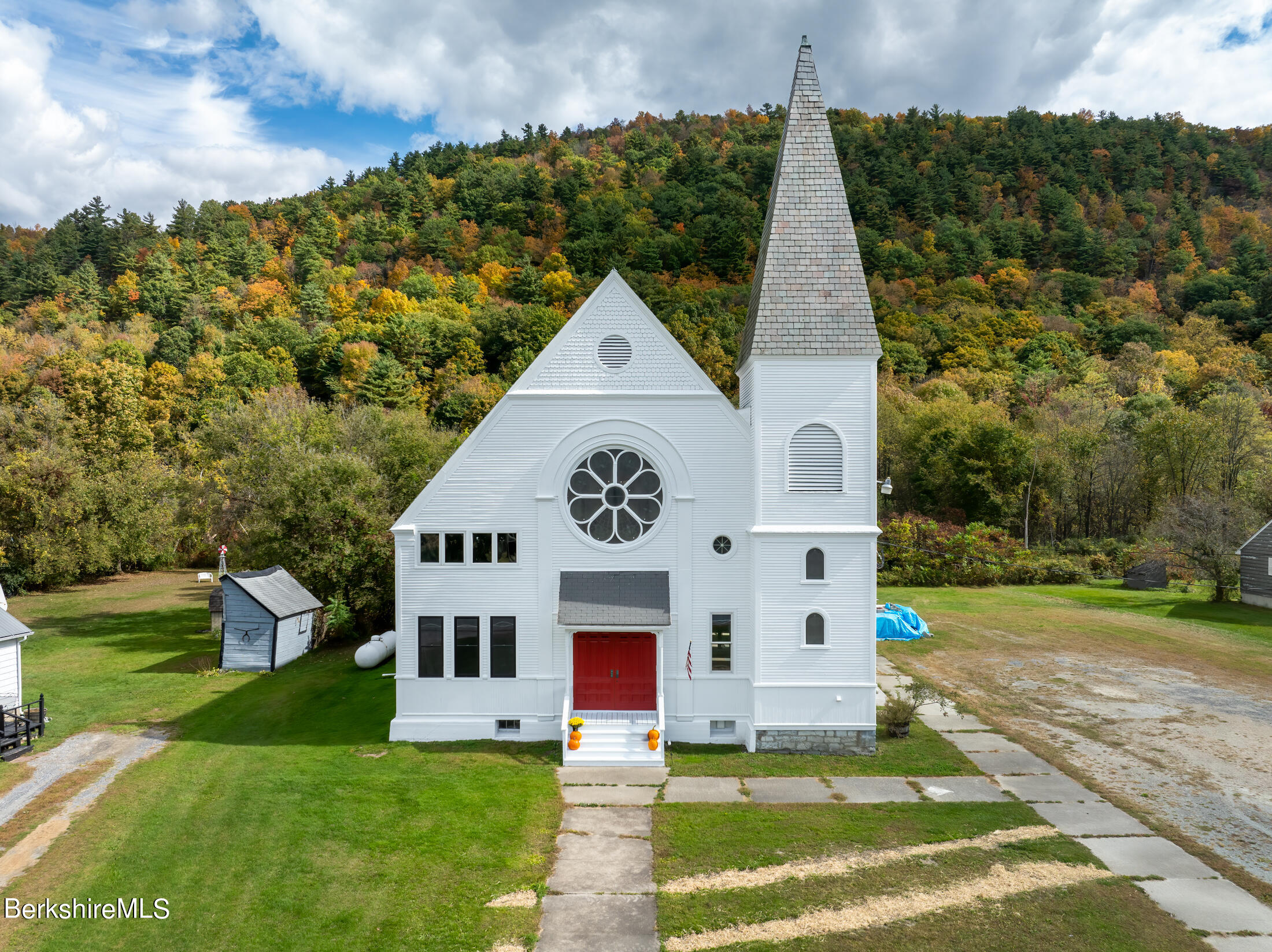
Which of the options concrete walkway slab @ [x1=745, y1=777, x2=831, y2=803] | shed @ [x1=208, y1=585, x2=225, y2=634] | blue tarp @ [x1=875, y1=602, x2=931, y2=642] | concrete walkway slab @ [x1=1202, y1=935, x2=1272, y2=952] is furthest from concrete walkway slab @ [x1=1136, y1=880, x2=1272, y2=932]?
shed @ [x1=208, y1=585, x2=225, y2=634]

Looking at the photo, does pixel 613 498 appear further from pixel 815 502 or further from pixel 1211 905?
pixel 1211 905

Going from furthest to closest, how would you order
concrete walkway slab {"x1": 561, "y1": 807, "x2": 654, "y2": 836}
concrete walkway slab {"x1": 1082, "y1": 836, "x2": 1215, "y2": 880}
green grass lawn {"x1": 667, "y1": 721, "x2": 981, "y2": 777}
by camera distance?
green grass lawn {"x1": 667, "y1": 721, "x2": 981, "y2": 777} → concrete walkway slab {"x1": 561, "y1": 807, "x2": 654, "y2": 836} → concrete walkway slab {"x1": 1082, "y1": 836, "x2": 1215, "y2": 880}

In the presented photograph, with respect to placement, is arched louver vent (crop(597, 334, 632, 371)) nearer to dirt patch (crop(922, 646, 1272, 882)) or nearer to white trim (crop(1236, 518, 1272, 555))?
dirt patch (crop(922, 646, 1272, 882))

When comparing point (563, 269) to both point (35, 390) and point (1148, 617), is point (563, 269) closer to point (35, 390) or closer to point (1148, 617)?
point (35, 390)

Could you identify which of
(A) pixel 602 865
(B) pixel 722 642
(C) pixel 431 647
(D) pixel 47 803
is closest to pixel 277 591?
(C) pixel 431 647

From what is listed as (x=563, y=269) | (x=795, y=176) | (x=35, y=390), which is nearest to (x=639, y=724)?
(x=795, y=176)

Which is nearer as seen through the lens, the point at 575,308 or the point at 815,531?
the point at 815,531
